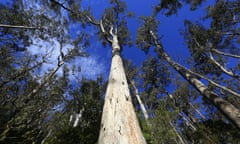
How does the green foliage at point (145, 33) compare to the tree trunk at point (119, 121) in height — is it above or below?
above

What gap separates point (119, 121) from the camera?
2.08 m

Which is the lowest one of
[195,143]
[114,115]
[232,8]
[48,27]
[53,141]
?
[114,115]

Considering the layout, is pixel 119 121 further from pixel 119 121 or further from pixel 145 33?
pixel 145 33

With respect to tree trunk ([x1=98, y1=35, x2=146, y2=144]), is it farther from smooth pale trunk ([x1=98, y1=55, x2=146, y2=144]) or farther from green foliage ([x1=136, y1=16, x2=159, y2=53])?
green foliage ([x1=136, y1=16, x2=159, y2=53])

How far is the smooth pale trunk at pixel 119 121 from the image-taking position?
1793 millimetres

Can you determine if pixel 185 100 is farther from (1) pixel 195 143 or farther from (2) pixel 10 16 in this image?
(2) pixel 10 16

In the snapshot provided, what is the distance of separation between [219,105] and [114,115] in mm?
4022

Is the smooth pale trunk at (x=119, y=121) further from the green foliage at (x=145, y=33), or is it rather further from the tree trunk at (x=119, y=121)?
the green foliage at (x=145, y=33)

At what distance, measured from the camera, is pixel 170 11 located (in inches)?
457

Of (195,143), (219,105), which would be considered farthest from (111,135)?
(195,143)

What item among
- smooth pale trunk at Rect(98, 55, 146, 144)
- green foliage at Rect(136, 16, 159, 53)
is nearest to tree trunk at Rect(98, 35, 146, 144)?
smooth pale trunk at Rect(98, 55, 146, 144)

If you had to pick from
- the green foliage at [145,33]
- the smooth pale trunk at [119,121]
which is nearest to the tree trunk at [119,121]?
the smooth pale trunk at [119,121]

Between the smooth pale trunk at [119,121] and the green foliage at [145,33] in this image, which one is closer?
the smooth pale trunk at [119,121]

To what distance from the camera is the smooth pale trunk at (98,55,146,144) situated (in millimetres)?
1793
